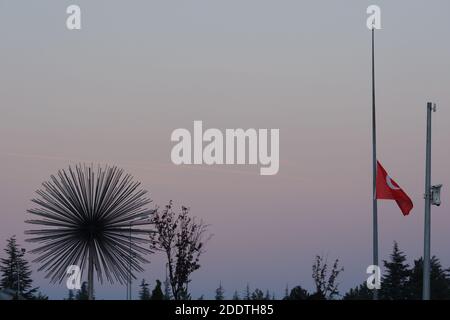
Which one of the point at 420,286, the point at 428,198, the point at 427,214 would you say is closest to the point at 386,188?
the point at 428,198

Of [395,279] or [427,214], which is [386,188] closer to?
[427,214]

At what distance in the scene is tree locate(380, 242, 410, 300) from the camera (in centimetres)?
8756

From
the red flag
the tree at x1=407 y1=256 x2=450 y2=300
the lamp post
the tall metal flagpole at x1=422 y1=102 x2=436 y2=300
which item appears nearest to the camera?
the tall metal flagpole at x1=422 y1=102 x2=436 y2=300

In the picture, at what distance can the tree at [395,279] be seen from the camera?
87.6 m

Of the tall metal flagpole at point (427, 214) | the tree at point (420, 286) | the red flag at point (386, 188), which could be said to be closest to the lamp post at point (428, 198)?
the tall metal flagpole at point (427, 214)

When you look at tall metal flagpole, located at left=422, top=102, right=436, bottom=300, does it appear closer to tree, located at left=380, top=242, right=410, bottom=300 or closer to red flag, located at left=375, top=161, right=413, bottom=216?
red flag, located at left=375, top=161, right=413, bottom=216

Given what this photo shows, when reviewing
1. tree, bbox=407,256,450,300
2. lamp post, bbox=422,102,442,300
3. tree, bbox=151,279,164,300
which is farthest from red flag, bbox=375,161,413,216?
tree, bbox=407,256,450,300

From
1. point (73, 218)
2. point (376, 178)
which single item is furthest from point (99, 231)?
point (376, 178)

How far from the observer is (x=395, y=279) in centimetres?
9062

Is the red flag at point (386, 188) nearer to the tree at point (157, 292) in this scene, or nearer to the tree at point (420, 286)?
the tree at point (157, 292)

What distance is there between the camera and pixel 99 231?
111ft
